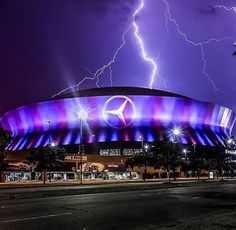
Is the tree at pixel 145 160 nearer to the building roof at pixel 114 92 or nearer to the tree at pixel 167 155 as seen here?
the tree at pixel 167 155

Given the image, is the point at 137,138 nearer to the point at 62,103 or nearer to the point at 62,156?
the point at 62,103

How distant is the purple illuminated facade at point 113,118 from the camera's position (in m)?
112

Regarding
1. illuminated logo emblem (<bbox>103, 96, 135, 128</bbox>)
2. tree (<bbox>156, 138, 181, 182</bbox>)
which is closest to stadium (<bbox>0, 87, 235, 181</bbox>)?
illuminated logo emblem (<bbox>103, 96, 135, 128</bbox>)

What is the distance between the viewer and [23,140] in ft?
395

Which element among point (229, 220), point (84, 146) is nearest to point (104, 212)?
point (229, 220)

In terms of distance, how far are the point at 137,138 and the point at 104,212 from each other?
93.5 m

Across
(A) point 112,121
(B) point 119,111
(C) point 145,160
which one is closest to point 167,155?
(C) point 145,160

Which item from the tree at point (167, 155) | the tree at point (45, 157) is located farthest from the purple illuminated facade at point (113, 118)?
the tree at point (45, 157)

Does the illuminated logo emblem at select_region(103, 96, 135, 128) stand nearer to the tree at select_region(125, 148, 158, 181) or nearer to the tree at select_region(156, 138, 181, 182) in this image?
the tree at select_region(125, 148, 158, 181)

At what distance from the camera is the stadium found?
109m

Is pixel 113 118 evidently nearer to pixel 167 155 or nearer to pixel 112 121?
pixel 112 121

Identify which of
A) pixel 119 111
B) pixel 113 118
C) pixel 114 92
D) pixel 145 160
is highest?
pixel 114 92

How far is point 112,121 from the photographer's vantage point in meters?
116

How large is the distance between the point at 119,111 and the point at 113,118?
8.65 ft
